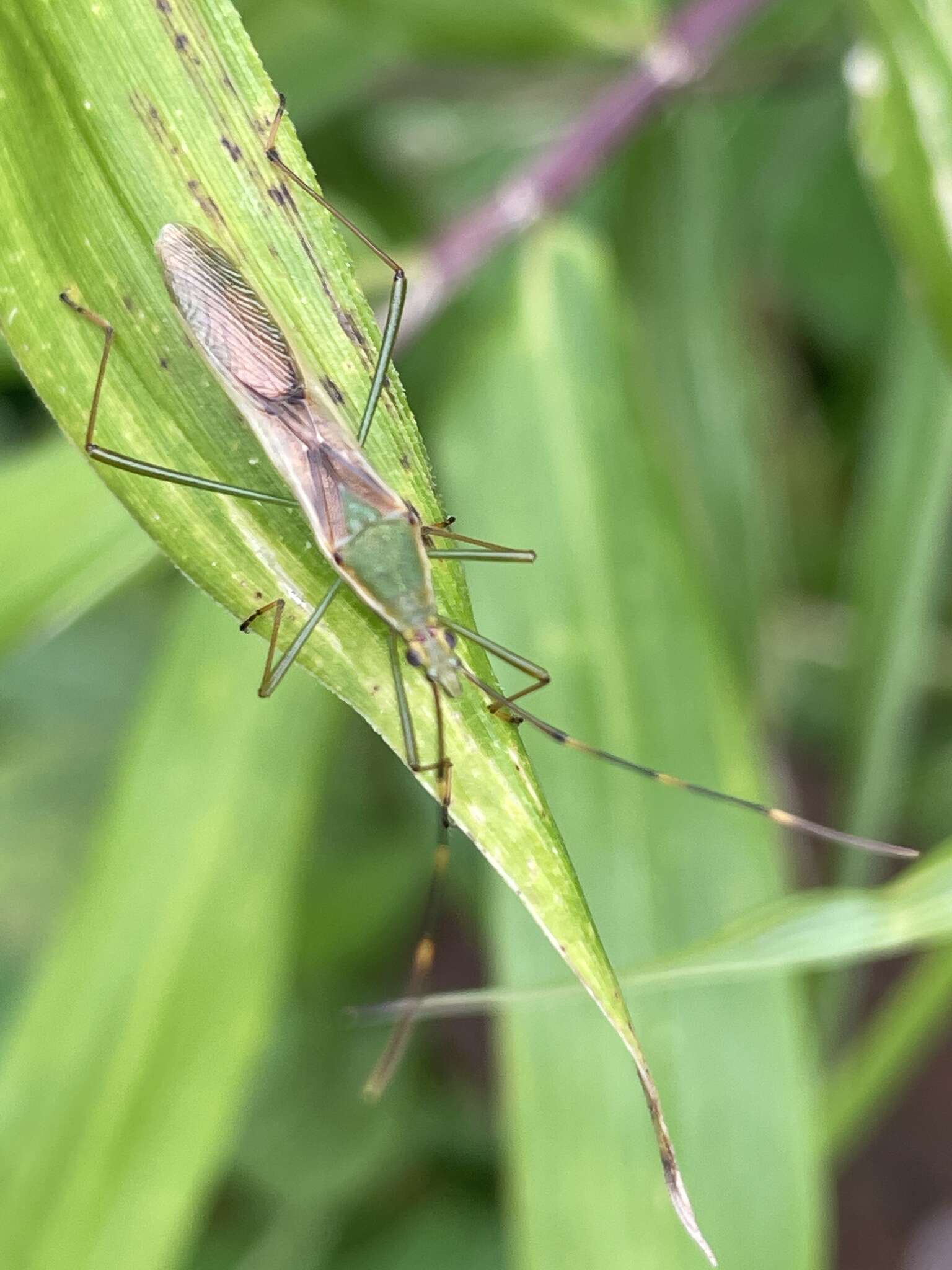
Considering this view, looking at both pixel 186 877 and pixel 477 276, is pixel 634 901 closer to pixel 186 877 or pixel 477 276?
pixel 186 877

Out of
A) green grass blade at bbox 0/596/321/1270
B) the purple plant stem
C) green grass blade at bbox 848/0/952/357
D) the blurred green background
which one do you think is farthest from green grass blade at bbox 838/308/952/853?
green grass blade at bbox 0/596/321/1270

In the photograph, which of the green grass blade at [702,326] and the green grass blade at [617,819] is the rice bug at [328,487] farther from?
the green grass blade at [702,326]

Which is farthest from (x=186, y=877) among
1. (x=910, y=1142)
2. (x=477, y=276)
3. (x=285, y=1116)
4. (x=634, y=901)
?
(x=910, y=1142)

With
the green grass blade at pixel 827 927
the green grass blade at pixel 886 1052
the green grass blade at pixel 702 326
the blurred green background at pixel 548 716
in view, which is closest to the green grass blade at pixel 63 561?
the blurred green background at pixel 548 716

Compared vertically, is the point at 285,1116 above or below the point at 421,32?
below

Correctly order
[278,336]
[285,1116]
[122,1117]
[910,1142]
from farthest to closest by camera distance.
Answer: [910,1142], [285,1116], [122,1117], [278,336]

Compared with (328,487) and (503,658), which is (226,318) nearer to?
(328,487)
